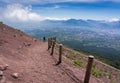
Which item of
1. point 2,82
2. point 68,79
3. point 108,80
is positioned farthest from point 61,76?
point 108,80

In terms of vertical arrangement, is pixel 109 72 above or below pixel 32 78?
below

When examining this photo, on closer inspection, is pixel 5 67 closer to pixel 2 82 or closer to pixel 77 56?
pixel 2 82

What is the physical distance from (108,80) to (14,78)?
10667mm

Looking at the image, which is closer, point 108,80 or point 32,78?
point 32,78

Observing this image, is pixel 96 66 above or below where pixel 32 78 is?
below

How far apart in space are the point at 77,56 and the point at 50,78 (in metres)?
14.2

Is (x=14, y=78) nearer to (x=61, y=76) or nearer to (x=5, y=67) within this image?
(x=5, y=67)

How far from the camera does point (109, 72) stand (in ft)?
74.9

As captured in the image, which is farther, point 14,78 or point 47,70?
point 47,70

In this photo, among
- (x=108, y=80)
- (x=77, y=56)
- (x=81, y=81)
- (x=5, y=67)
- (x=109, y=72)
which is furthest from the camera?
(x=77, y=56)

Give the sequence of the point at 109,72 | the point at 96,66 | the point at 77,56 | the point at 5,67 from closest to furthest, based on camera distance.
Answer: the point at 5,67, the point at 109,72, the point at 96,66, the point at 77,56

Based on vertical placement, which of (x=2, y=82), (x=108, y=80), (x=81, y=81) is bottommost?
(x=108, y=80)

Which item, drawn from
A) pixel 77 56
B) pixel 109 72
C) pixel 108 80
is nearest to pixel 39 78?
pixel 108 80

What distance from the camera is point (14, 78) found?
1270cm
